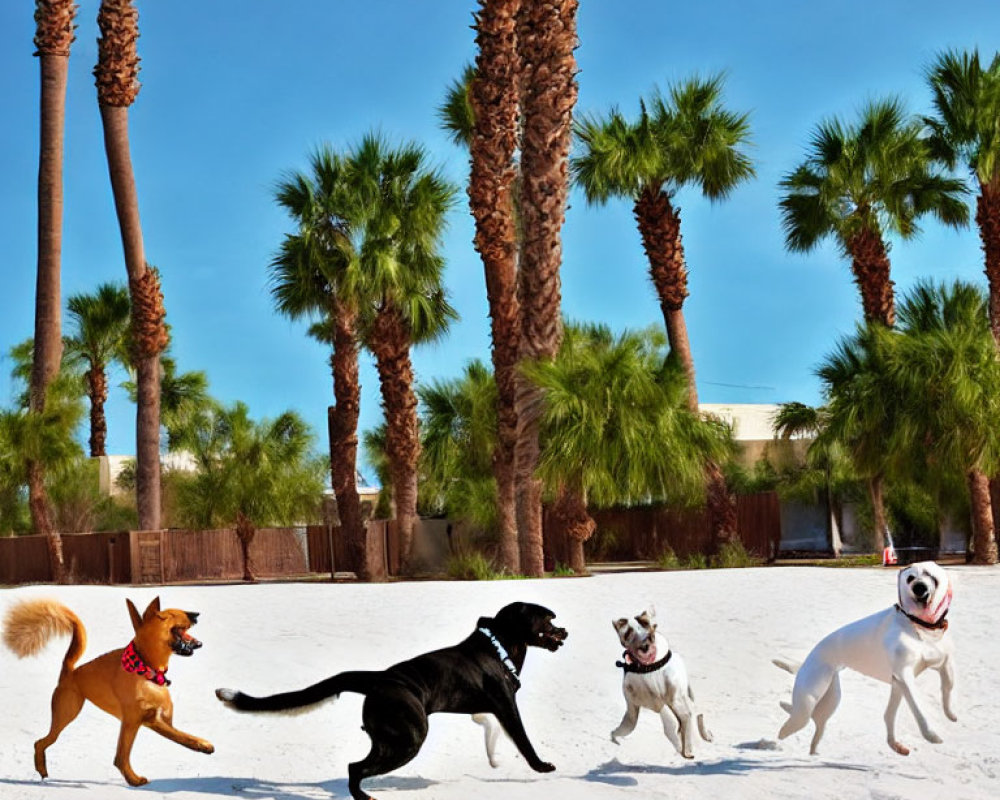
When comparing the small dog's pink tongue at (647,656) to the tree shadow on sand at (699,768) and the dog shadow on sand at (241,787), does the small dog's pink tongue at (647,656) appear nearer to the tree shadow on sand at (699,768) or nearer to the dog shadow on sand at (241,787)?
the tree shadow on sand at (699,768)

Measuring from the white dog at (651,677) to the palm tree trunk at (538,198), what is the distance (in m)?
14.2

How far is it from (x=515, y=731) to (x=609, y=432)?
48.9ft

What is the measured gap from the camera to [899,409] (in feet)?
77.1

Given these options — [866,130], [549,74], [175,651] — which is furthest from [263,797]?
[866,130]

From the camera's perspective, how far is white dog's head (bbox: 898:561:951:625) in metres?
7.27

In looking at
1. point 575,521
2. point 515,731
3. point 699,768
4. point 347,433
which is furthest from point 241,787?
point 347,433

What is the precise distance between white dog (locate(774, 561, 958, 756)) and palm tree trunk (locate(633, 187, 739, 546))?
17674 millimetres

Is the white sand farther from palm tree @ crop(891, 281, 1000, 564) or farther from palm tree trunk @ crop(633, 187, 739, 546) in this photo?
palm tree trunk @ crop(633, 187, 739, 546)

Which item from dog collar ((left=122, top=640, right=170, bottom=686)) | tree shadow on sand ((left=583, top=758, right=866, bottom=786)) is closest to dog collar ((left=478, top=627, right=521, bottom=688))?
tree shadow on sand ((left=583, top=758, right=866, bottom=786))

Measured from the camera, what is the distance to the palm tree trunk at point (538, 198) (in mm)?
21656

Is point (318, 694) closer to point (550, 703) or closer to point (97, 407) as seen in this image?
point (550, 703)

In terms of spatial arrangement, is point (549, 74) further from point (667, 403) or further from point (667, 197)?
point (667, 197)

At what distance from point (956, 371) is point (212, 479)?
1987cm

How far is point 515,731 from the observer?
23.3 feet
